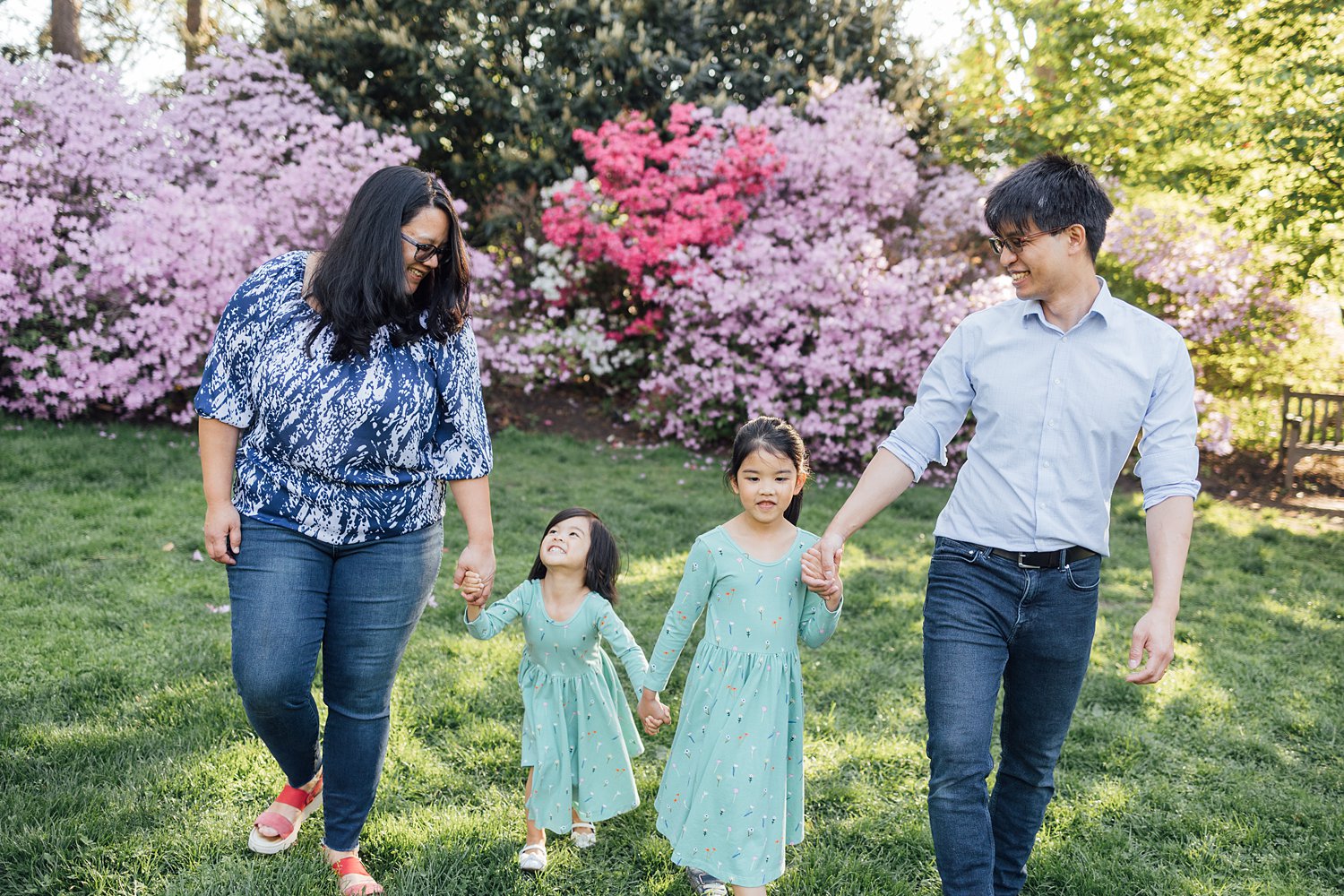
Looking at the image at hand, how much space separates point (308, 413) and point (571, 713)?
1142mm

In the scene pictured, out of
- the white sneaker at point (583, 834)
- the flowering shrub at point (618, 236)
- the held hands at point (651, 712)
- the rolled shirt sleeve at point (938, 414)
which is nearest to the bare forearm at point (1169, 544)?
the rolled shirt sleeve at point (938, 414)

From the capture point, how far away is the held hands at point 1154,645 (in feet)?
6.46

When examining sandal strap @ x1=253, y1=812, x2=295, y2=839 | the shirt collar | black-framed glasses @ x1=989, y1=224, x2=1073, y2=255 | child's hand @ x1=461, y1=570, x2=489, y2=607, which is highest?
black-framed glasses @ x1=989, y1=224, x2=1073, y2=255

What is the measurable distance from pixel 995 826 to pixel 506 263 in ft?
27.1

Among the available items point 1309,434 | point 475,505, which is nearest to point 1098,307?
point 475,505

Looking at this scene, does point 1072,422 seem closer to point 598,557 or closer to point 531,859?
point 598,557

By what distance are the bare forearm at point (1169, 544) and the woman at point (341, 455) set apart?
1.62m

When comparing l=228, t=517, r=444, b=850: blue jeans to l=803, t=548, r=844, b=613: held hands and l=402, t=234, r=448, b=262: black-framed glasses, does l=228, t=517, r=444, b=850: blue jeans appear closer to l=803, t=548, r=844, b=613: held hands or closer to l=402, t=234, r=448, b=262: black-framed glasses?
l=402, t=234, r=448, b=262: black-framed glasses

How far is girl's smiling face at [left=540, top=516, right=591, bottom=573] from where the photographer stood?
2.73m

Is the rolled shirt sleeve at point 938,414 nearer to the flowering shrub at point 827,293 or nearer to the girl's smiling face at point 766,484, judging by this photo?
the girl's smiling face at point 766,484

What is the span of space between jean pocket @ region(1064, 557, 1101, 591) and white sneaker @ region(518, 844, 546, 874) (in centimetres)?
162

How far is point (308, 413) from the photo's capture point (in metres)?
2.30

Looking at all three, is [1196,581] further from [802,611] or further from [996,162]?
[996,162]

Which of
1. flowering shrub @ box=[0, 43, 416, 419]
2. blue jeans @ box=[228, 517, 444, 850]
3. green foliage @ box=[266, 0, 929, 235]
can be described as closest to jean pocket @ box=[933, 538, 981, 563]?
A: blue jeans @ box=[228, 517, 444, 850]
